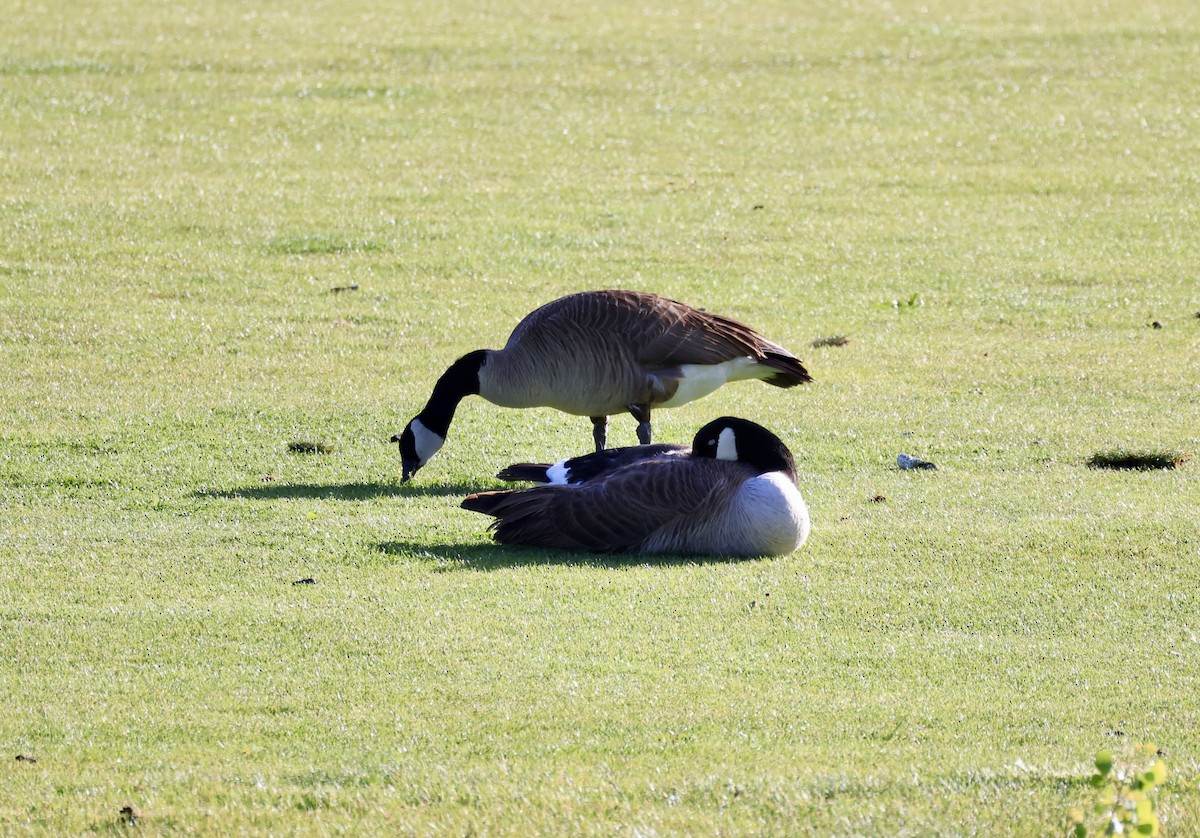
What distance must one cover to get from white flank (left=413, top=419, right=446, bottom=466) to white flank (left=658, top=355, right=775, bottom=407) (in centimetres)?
186

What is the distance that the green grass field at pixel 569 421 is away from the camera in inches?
252

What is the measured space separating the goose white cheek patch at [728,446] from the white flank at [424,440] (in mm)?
2772

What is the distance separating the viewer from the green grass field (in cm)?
641

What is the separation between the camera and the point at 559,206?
74.8ft

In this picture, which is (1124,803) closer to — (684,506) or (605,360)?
(684,506)

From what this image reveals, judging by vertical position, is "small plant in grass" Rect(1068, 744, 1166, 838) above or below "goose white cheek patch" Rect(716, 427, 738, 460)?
below

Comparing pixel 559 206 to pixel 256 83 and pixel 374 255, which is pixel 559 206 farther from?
pixel 256 83

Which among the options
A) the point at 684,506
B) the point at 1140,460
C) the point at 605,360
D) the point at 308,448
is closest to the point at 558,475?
the point at 684,506

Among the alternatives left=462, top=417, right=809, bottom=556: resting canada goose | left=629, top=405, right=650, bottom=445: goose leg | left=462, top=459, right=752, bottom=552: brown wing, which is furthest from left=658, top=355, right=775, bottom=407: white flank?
left=462, top=459, right=752, bottom=552: brown wing

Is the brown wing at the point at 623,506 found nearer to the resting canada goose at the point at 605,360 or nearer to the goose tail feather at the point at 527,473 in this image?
the goose tail feather at the point at 527,473

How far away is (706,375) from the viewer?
12.4 metres

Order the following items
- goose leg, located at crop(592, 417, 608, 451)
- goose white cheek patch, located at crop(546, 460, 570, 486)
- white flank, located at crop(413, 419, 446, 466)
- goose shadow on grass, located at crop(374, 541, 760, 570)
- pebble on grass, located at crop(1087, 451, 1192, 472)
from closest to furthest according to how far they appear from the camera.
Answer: goose shadow on grass, located at crop(374, 541, 760, 570) → goose white cheek patch, located at crop(546, 460, 570, 486) → white flank, located at crop(413, 419, 446, 466) → pebble on grass, located at crop(1087, 451, 1192, 472) → goose leg, located at crop(592, 417, 608, 451)

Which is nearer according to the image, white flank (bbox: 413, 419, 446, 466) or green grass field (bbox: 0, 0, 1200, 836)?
green grass field (bbox: 0, 0, 1200, 836)

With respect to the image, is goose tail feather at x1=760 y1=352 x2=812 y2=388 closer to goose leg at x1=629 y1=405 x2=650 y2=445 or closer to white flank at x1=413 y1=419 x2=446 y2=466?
goose leg at x1=629 y1=405 x2=650 y2=445
